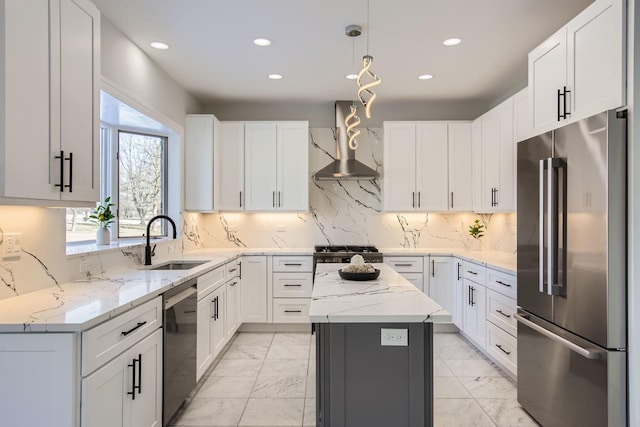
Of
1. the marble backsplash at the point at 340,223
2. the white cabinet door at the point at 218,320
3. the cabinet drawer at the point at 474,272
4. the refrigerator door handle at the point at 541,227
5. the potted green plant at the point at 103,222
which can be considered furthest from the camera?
the marble backsplash at the point at 340,223

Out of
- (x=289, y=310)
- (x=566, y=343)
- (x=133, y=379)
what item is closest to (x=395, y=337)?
(x=566, y=343)

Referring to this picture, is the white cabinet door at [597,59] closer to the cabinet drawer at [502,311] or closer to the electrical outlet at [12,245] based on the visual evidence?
the cabinet drawer at [502,311]

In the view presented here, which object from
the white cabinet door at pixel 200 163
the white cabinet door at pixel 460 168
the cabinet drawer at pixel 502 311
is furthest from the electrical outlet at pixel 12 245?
the white cabinet door at pixel 460 168

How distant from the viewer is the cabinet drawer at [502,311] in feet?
9.86

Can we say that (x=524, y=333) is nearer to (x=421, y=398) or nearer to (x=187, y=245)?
(x=421, y=398)

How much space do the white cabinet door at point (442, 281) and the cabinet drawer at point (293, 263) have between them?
143 cm

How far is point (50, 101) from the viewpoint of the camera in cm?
176

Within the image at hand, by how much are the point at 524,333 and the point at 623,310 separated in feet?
2.76

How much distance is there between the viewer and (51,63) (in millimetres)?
1767

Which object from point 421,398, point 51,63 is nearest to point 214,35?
point 51,63

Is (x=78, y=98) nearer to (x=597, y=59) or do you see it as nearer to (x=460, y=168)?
(x=597, y=59)

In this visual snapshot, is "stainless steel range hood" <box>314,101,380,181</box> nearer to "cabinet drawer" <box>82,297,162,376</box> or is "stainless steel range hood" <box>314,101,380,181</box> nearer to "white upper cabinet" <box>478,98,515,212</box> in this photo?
"white upper cabinet" <box>478,98,515,212</box>

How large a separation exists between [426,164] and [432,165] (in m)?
0.08

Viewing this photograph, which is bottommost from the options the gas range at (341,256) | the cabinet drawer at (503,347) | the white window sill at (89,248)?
the cabinet drawer at (503,347)
